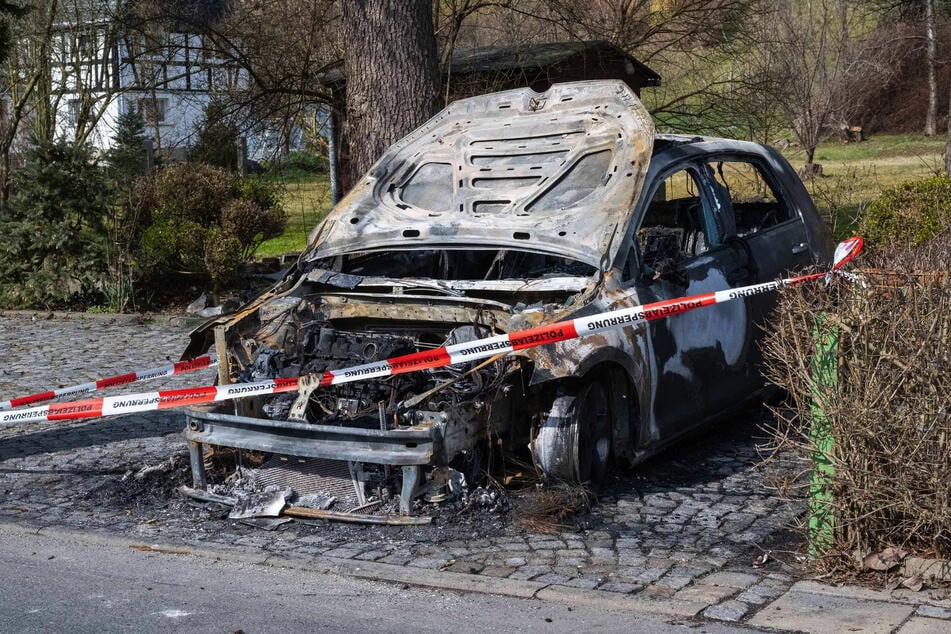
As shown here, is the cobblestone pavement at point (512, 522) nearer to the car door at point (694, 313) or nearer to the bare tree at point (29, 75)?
the car door at point (694, 313)

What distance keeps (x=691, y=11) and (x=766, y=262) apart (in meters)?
8.95

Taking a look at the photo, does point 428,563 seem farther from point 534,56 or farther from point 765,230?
point 534,56

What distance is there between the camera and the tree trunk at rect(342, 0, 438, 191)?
1094 centimetres

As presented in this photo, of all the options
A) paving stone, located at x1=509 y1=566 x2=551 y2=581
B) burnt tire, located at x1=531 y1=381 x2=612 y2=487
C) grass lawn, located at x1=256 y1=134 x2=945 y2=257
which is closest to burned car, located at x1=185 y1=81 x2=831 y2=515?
burnt tire, located at x1=531 y1=381 x2=612 y2=487

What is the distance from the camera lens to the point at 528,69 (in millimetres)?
16609

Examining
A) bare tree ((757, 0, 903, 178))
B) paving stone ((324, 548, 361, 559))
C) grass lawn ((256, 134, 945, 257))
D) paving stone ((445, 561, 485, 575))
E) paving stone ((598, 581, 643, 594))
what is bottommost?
paving stone ((598, 581, 643, 594))

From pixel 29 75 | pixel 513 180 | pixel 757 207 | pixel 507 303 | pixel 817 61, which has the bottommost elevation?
pixel 507 303

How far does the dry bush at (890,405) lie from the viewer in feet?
15.6

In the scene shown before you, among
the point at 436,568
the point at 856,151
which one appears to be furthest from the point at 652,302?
the point at 856,151

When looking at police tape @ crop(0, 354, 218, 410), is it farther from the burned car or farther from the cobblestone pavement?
the cobblestone pavement

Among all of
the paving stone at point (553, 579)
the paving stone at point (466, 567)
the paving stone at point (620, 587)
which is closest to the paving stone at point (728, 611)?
the paving stone at point (620, 587)

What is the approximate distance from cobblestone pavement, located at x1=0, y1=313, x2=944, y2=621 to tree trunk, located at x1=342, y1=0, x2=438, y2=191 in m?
3.86

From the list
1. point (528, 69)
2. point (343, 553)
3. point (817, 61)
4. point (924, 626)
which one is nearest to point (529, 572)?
point (343, 553)

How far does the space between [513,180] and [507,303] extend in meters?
0.98
